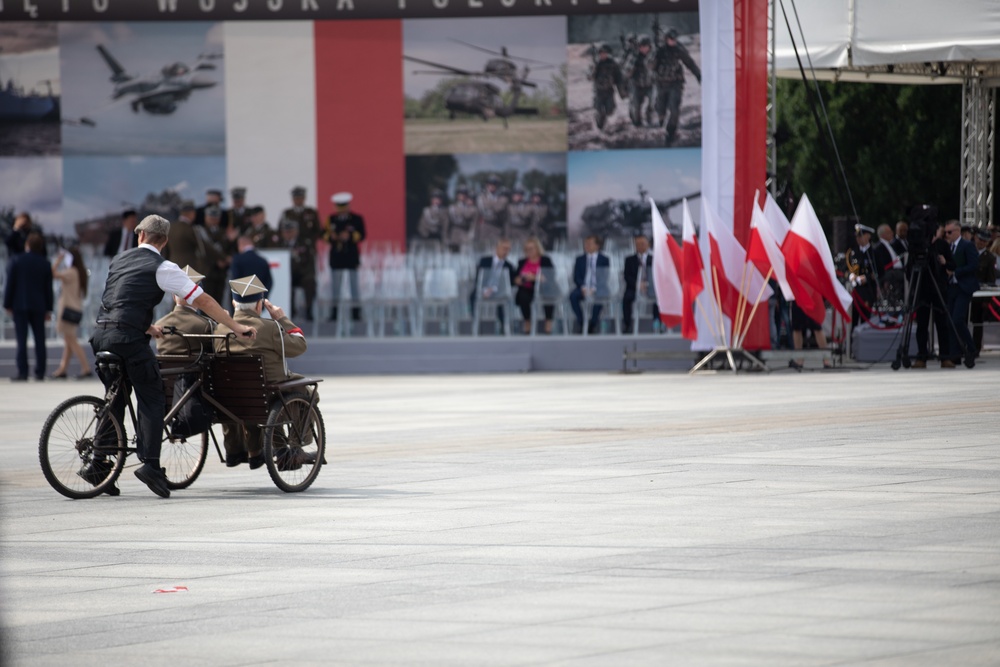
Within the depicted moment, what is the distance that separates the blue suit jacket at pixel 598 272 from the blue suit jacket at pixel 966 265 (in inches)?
198

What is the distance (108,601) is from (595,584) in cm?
200

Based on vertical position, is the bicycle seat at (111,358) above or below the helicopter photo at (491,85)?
below

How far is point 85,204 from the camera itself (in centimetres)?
2831

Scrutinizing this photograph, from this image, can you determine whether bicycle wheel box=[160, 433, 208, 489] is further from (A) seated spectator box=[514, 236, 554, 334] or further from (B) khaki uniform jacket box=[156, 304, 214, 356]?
(A) seated spectator box=[514, 236, 554, 334]

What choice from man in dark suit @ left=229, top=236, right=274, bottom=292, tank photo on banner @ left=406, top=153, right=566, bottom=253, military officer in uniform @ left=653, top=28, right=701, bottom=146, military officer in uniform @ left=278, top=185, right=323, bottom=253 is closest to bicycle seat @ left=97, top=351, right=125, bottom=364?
man in dark suit @ left=229, top=236, right=274, bottom=292

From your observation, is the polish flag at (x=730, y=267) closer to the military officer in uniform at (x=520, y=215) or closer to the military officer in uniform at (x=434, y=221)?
the military officer in uniform at (x=520, y=215)

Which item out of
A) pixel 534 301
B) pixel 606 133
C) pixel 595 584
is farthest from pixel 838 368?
pixel 595 584

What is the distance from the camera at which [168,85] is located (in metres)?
28.6

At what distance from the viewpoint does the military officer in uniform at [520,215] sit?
1120 inches

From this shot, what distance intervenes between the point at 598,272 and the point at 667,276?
2.93 metres

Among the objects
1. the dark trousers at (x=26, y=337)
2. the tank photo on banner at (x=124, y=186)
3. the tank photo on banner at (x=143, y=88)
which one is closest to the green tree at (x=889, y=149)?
the tank photo on banner at (x=143, y=88)

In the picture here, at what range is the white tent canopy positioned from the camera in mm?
21750

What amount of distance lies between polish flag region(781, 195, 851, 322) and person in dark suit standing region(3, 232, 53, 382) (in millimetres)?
9749

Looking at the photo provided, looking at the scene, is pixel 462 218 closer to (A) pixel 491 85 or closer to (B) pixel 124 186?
(A) pixel 491 85
